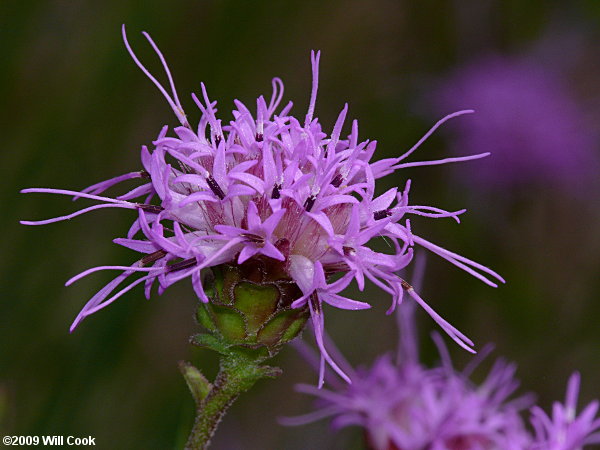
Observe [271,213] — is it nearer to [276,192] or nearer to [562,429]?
[276,192]

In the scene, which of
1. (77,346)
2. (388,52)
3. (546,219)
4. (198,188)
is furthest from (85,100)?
(546,219)

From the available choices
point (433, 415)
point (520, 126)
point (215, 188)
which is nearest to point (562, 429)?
point (433, 415)

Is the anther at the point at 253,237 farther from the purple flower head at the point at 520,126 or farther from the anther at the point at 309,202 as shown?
the purple flower head at the point at 520,126

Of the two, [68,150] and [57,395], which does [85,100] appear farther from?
[57,395]

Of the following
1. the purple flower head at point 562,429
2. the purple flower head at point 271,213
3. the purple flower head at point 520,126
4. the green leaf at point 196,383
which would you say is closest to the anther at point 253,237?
the purple flower head at point 271,213

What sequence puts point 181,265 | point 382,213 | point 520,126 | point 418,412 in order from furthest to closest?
point 520,126
point 418,412
point 382,213
point 181,265
